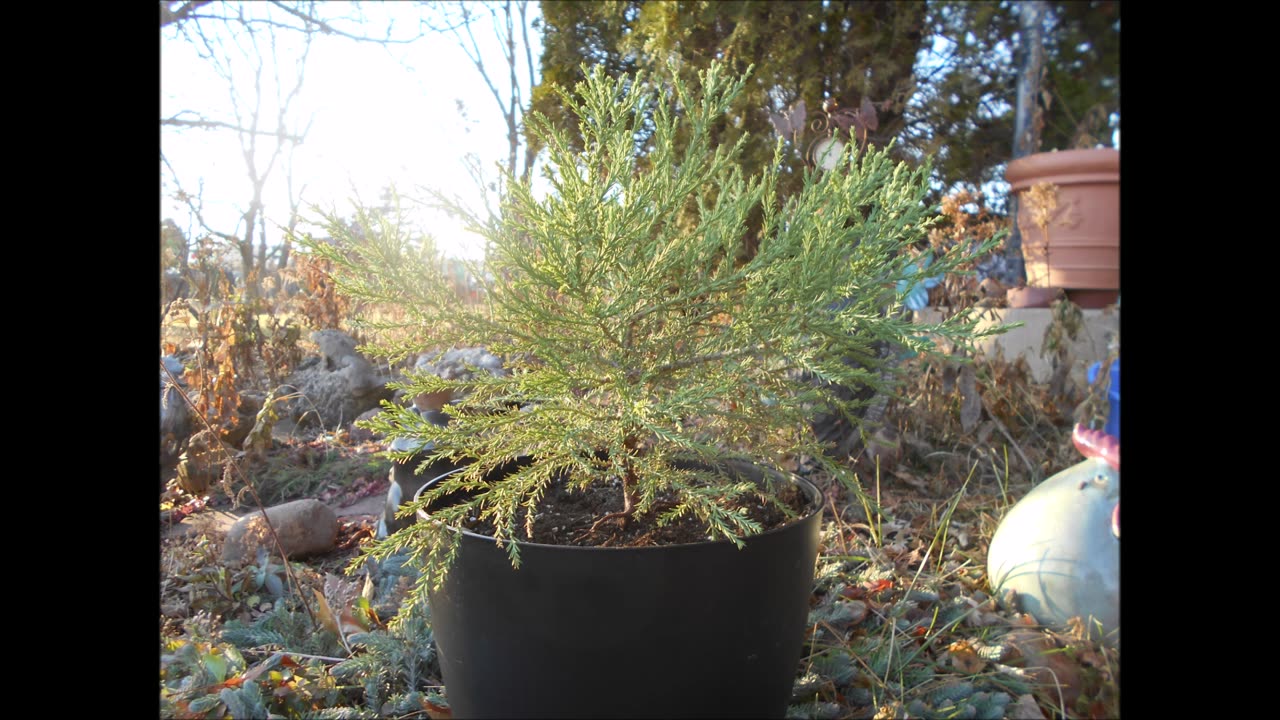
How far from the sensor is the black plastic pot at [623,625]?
104cm

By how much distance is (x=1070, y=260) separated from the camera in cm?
438

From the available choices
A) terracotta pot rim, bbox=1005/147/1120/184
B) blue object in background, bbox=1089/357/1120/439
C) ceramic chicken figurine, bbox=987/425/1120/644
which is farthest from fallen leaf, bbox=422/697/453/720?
terracotta pot rim, bbox=1005/147/1120/184

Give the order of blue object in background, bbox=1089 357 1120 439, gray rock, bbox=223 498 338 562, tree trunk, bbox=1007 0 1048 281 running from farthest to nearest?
tree trunk, bbox=1007 0 1048 281 → blue object in background, bbox=1089 357 1120 439 → gray rock, bbox=223 498 338 562

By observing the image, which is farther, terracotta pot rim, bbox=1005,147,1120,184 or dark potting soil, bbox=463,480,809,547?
terracotta pot rim, bbox=1005,147,1120,184

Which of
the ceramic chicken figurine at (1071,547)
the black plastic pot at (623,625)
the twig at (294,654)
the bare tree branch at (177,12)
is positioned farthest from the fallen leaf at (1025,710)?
the bare tree branch at (177,12)

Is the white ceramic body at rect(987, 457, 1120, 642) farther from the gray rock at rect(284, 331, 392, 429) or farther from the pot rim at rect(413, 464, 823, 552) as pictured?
the gray rock at rect(284, 331, 392, 429)

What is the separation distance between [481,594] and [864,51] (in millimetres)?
4596

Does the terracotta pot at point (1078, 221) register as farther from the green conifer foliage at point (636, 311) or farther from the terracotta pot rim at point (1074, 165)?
the green conifer foliage at point (636, 311)

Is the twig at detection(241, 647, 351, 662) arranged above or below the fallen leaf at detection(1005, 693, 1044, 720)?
above

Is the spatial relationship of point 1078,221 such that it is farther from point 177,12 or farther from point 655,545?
point 177,12

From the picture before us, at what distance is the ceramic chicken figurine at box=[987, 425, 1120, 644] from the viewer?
5.70 feet
